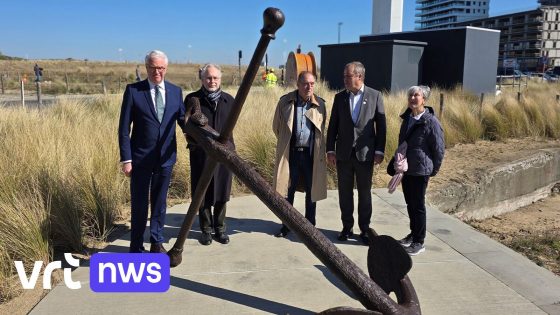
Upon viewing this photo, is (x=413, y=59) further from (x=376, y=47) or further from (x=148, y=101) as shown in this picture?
(x=148, y=101)

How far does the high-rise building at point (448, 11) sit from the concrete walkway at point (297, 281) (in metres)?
118

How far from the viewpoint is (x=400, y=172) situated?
3.92 m

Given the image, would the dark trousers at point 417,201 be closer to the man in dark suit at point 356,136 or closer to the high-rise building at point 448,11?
the man in dark suit at point 356,136

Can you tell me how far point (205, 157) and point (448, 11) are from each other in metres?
130

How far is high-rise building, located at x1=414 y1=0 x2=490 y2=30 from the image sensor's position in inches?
4614

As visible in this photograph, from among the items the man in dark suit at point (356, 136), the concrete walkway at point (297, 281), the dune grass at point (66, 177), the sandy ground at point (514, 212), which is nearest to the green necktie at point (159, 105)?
the concrete walkway at point (297, 281)

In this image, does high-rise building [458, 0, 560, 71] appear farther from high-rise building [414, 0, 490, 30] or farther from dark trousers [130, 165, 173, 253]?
dark trousers [130, 165, 173, 253]

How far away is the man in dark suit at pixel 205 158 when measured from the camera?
3.93 m

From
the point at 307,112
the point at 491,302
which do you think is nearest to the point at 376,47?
the point at 307,112

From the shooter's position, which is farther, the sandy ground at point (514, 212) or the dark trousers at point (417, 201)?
the sandy ground at point (514, 212)

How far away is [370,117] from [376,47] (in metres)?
14.3

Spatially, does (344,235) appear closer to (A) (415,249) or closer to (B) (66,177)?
(A) (415,249)

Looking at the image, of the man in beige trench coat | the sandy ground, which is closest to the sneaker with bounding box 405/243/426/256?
the man in beige trench coat

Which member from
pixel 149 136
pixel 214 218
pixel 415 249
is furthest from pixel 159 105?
pixel 415 249
